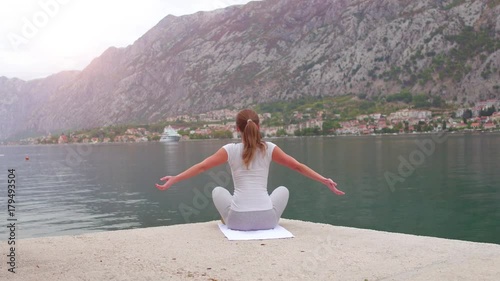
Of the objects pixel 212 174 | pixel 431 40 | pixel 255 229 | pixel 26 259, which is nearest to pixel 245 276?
pixel 255 229

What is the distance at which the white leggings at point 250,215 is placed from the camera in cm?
846

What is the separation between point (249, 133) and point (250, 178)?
80 cm

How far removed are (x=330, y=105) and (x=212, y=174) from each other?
151936mm

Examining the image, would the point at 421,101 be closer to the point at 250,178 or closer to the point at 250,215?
the point at 250,215

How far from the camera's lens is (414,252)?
7.41m

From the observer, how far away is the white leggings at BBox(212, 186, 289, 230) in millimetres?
8461

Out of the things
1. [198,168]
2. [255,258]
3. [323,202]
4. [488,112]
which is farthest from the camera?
[488,112]

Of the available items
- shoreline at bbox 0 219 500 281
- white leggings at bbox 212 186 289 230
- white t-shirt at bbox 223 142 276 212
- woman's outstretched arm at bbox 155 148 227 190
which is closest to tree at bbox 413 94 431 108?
shoreline at bbox 0 219 500 281

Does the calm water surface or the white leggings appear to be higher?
the white leggings

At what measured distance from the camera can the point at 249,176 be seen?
823 cm

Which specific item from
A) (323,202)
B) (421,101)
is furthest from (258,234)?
(421,101)

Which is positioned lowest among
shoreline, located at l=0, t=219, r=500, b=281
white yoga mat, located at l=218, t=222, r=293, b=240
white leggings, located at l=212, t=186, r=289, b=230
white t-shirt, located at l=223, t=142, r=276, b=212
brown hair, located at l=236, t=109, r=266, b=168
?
shoreline, located at l=0, t=219, r=500, b=281

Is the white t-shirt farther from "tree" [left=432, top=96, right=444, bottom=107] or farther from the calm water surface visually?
"tree" [left=432, top=96, right=444, bottom=107]

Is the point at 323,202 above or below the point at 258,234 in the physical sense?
below
